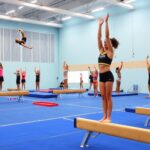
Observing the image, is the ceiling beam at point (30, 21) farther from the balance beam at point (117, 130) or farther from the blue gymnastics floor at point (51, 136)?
the balance beam at point (117, 130)

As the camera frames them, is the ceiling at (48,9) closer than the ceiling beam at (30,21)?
Yes

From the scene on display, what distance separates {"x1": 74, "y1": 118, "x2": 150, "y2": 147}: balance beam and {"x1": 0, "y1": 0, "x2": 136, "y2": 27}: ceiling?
1233 centimetres

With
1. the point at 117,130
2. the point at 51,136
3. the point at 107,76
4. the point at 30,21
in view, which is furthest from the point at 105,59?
the point at 30,21

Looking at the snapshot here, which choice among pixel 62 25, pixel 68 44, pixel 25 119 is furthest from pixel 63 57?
pixel 25 119

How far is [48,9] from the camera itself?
16609 mm

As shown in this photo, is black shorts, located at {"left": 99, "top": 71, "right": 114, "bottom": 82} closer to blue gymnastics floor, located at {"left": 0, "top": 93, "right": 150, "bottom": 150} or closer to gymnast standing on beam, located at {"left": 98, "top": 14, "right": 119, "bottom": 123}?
gymnast standing on beam, located at {"left": 98, "top": 14, "right": 119, "bottom": 123}

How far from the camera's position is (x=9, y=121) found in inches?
250

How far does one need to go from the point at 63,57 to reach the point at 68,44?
135cm

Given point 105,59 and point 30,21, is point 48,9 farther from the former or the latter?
point 105,59

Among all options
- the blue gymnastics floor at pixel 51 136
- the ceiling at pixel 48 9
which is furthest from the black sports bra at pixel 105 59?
the ceiling at pixel 48 9

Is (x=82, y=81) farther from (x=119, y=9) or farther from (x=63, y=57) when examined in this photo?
(x=119, y=9)

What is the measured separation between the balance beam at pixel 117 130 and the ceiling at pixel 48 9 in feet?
40.4

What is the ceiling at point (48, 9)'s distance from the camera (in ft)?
52.8

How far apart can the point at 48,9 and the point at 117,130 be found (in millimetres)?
14107
